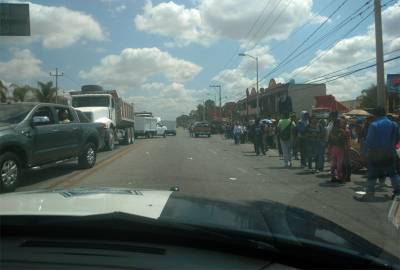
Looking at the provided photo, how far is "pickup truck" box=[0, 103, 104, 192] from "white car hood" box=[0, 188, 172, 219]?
7.41 metres

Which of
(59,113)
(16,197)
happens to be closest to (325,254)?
(16,197)

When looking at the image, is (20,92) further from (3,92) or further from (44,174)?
(44,174)

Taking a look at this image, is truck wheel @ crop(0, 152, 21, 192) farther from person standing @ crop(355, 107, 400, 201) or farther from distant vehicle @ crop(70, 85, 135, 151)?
distant vehicle @ crop(70, 85, 135, 151)

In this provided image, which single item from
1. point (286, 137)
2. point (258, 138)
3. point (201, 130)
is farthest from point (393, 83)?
point (201, 130)

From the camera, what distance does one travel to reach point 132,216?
105 inches

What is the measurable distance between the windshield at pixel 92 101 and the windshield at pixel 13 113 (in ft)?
60.5

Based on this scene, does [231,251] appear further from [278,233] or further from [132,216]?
[132,216]

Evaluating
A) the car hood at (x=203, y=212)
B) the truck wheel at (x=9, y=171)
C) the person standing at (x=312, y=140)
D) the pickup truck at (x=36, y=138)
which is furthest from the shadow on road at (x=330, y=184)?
the car hood at (x=203, y=212)

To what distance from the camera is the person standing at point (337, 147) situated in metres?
12.7

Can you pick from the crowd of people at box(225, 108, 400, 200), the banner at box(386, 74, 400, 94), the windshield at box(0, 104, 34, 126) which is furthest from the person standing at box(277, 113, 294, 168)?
the windshield at box(0, 104, 34, 126)

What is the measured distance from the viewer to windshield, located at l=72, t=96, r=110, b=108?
30.8 metres

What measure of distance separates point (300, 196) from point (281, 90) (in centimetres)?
5787

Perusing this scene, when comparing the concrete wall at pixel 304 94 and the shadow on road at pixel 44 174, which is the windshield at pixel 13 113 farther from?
the concrete wall at pixel 304 94

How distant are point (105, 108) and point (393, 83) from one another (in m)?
15.0
